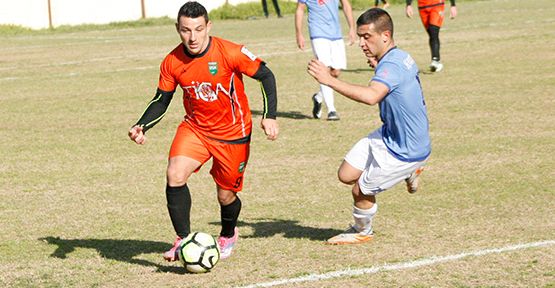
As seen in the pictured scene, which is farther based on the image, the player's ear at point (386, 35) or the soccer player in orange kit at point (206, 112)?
the player's ear at point (386, 35)

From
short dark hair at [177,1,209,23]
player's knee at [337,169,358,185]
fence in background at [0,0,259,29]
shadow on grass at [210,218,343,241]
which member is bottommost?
fence in background at [0,0,259,29]

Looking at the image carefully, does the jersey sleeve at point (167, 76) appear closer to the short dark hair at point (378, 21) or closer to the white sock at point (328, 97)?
the short dark hair at point (378, 21)

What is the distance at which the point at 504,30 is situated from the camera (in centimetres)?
2914

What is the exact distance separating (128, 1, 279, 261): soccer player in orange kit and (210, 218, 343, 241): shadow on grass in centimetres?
75

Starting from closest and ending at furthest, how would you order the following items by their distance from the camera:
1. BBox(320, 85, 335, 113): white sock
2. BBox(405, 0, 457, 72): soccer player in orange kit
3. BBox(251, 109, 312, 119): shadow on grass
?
1. BBox(320, 85, 335, 113): white sock
2. BBox(251, 109, 312, 119): shadow on grass
3. BBox(405, 0, 457, 72): soccer player in orange kit

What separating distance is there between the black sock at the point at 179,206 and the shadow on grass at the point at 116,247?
293 millimetres

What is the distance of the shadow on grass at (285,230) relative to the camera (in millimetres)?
9008

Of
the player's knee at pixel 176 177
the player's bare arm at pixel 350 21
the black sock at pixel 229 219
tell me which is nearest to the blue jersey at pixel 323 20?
the player's bare arm at pixel 350 21

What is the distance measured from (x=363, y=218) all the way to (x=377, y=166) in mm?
503

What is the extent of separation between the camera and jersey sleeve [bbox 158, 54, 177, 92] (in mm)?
8242

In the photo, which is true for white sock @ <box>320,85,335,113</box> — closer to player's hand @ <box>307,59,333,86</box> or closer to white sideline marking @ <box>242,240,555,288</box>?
white sideline marking @ <box>242,240,555,288</box>

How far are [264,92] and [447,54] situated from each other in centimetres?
1648

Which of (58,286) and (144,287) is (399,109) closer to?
(144,287)

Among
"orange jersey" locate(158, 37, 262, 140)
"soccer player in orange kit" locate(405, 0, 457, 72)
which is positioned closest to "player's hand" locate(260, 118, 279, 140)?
"orange jersey" locate(158, 37, 262, 140)
